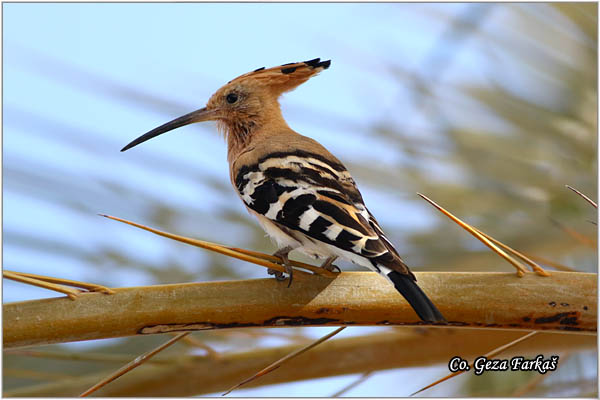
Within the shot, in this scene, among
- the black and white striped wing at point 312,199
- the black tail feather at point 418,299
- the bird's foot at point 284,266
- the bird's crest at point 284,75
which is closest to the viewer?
the black tail feather at point 418,299

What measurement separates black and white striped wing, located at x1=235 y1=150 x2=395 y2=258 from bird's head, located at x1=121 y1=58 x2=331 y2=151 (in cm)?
26

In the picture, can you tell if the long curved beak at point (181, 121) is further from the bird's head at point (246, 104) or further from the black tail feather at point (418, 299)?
the black tail feather at point (418, 299)

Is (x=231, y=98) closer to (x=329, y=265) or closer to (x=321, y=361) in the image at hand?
(x=329, y=265)

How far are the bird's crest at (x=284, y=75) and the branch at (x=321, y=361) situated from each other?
55 centimetres

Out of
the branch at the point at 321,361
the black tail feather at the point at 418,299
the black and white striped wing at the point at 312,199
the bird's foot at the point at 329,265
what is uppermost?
the black and white striped wing at the point at 312,199

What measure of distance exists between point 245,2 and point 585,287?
0.72 meters

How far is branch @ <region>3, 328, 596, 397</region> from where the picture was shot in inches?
37.9

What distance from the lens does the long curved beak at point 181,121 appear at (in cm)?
131

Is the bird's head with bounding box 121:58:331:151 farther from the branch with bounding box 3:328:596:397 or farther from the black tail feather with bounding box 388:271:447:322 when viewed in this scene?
the black tail feather with bounding box 388:271:447:322

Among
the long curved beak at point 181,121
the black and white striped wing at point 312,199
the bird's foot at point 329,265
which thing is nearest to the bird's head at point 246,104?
the long curved beak at point 181,121

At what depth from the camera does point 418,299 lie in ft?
2.38

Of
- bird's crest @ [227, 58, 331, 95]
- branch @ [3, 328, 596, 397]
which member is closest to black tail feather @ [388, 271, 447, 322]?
branch @ [3, 328, 596, 397]

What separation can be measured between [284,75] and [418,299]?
29.9 inches

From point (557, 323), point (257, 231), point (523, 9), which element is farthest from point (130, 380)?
point (523, 9)
